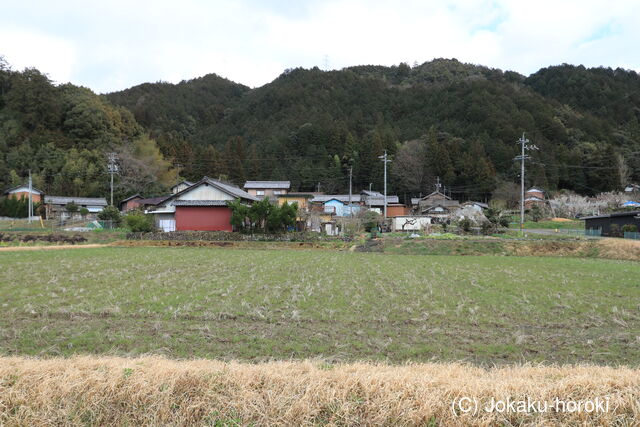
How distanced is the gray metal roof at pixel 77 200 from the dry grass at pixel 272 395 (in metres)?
49.0

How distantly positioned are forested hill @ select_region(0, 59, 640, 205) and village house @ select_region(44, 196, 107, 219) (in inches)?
207

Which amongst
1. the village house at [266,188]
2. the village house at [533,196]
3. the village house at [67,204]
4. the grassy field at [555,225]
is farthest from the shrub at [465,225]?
the village house at [67,204]

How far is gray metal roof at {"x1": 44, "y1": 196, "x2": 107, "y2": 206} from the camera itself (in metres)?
42.4

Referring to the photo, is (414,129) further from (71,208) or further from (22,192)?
(22,192)

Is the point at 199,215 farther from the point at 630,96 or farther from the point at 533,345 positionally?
the point at 630,96

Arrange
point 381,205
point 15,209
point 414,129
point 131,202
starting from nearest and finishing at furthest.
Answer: point 15,209
point 131,202
point 381,205
point 414,129

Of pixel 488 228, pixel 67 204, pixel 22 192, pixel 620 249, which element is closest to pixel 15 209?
pixel 22 192

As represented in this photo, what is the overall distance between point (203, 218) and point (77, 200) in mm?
24731

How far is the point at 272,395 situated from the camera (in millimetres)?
2877

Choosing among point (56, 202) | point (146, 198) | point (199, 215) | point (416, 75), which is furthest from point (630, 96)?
point (56, 202)

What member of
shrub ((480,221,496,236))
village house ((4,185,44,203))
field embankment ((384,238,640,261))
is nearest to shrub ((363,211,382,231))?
shrub ((480,221,496,236))

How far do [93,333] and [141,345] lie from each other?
126cm

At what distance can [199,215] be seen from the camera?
99.9 feet

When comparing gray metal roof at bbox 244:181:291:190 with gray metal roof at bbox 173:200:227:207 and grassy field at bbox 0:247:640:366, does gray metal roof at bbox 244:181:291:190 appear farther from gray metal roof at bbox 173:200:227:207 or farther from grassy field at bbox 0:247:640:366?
grassy field at bbox 0:247:640:366
